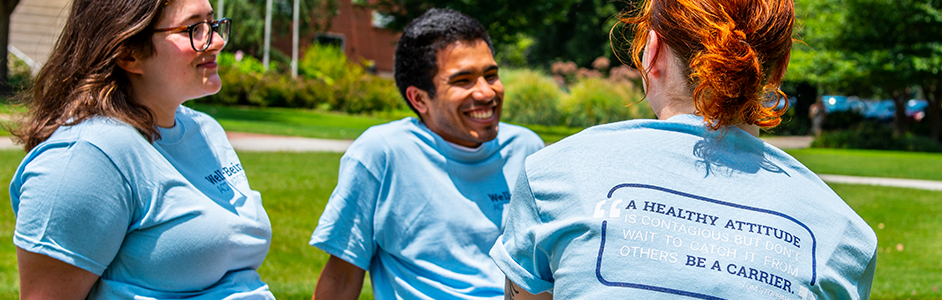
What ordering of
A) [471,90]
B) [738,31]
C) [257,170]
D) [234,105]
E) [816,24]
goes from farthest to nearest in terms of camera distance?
[234,105], [816,24], [257,170], [471,90], [738,31]

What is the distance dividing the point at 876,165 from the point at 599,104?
6.87 m

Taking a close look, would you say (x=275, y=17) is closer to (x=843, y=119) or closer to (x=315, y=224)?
(x=843, y=119)

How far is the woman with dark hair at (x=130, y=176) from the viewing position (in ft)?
5.44

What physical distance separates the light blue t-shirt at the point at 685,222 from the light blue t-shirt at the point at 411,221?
1.13m

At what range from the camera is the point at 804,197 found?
129cm

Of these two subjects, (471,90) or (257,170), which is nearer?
(471,90)

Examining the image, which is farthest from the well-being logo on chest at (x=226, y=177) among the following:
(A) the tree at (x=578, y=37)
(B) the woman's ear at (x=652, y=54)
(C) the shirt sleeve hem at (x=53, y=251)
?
(A) the tree at (x=578, y=37)

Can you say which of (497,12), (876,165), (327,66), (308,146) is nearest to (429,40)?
(308,146)

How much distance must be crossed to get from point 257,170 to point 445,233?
7.57 metres

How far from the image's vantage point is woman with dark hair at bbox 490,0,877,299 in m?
1.22

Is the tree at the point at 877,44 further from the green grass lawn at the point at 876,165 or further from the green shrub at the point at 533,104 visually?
the green shrub at the point at 533,104

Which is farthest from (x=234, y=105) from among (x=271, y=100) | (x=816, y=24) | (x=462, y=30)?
(x=462, y=30)

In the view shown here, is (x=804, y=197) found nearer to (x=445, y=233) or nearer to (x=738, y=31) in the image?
(x=738, y=31)

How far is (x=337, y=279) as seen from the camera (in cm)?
251
